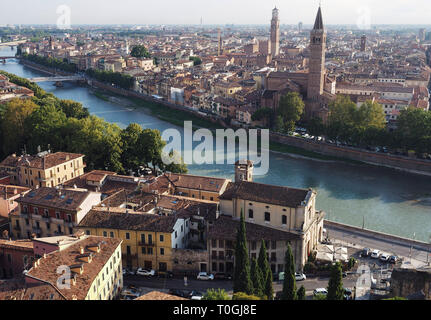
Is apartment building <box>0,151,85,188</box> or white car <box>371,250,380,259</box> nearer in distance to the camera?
white car <box>371,250,380,259</box>

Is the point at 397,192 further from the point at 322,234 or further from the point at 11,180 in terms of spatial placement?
the point at 11,180

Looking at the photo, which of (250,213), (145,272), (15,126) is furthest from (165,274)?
(15,126)

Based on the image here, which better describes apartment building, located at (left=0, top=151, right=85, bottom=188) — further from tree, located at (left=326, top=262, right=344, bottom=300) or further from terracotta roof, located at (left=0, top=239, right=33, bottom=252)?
tree, located at (left=326, top=262, right=344, bottom=300)

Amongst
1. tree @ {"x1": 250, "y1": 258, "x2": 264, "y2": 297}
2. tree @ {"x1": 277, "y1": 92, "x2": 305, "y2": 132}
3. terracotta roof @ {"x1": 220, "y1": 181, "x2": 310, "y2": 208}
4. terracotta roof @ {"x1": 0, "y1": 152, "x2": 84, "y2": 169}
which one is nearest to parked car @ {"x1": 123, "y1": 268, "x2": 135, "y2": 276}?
terracotta roof @ {"x1": 220, "y1": 181, "x2": 310, "y2": 208}

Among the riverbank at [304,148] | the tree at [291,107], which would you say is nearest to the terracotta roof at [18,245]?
the riverbank at [304,148]

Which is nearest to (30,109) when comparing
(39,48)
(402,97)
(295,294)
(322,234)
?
(322,234)

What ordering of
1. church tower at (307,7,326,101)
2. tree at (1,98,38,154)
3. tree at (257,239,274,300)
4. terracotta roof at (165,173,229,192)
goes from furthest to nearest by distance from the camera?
church tower at (307,7,326,101) < tree at (1,98,38,154) < terracotta roof at (165,173,229,192) < tree at (257,239,274,300)

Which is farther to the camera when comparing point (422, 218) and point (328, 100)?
point (328, 100)
